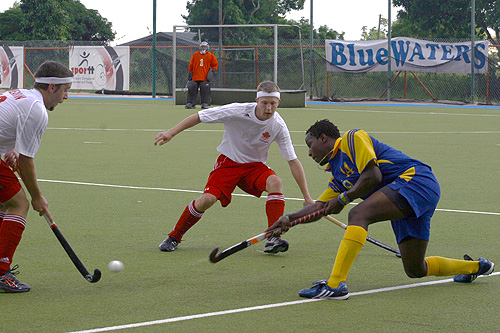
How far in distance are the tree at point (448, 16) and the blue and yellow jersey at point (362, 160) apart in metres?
32.4

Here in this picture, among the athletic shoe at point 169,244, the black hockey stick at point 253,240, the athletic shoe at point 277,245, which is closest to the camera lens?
the black hockey stick at point 253,240

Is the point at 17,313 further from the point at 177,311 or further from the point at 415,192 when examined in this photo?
the point at 415,192

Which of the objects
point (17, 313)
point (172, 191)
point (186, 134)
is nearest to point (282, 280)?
point (17, 313)

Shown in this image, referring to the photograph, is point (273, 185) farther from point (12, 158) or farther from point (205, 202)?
point (12, 158)

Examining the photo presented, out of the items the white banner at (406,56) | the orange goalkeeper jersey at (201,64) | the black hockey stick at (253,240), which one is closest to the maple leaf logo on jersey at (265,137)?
the black hockey stick at (253,240)

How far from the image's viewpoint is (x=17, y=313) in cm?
489

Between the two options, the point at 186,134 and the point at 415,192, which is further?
the point at 186,134

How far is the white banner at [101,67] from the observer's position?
36.9 m

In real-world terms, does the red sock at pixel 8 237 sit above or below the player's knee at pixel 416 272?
above

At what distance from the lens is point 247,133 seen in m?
6.98

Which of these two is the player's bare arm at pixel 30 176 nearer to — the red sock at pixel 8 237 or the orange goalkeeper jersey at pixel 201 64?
the red sock at pixel 8 237

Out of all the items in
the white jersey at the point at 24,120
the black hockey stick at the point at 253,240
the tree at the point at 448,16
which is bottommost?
the black hockey stick at the point at 253,240

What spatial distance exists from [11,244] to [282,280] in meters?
1.99

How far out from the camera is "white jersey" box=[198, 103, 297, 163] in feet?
22.6
